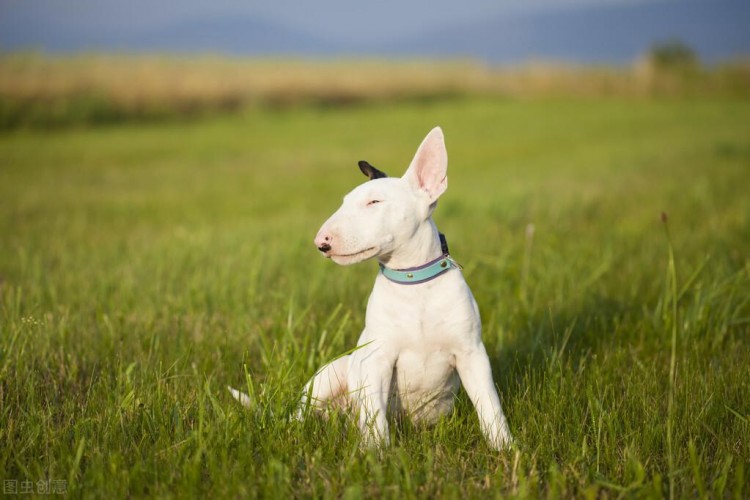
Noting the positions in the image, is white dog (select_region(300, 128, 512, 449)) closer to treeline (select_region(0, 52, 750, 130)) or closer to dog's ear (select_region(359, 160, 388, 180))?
dog's ear (select_region(359, 160, 388, 180))

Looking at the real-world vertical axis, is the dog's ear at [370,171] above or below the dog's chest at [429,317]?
above

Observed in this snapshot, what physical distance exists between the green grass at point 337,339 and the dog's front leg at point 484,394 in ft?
0.36

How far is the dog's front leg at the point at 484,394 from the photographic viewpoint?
285 centimetres

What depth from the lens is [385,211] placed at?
2844 millimetres

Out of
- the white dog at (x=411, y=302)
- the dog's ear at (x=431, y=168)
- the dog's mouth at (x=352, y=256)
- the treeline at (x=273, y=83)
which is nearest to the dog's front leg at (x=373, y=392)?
the white dog at (x=411, y=302)

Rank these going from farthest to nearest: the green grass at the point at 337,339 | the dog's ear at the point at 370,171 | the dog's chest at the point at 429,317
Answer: the dog's ear at the point at 370,171
the dog's chest at the point at 429,317
the green grass at the point at 337,339

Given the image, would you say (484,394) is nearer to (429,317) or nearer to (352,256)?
(429,317)

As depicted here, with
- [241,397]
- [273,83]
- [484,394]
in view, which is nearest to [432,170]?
[484,394]

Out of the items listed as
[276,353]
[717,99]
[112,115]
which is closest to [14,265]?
[276,353]

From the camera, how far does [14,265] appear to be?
639cm

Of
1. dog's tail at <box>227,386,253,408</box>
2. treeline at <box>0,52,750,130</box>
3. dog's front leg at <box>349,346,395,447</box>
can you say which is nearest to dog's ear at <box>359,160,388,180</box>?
dog's front leg at <box>349,346,395,447</box>

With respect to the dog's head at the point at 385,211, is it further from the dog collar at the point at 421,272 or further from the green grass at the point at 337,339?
the green grass at the point at 337,339

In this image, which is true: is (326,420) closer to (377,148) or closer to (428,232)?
(428,232)

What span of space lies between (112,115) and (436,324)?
69.5ft
